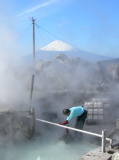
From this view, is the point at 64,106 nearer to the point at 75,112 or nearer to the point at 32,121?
the point at 32,121

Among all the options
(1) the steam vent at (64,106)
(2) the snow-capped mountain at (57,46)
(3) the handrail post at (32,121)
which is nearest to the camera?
(1) the steam vent at (64,106)

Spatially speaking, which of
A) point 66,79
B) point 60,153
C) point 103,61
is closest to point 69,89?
point 66,79

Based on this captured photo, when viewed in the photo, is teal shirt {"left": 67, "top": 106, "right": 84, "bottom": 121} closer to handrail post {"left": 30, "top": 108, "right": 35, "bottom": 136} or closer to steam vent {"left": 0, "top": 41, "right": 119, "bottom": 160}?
steam vent {"left": 0, "top": 41, "right": 119, "bottom": 160}

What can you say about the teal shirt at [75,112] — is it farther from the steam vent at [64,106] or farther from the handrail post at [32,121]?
the handrail post at [32,121]

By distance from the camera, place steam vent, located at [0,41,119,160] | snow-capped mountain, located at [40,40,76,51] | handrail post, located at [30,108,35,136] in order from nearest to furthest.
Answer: steam vent, located at [0,41,119,160], handrail post, located at [30,108,35,136], snow-capped mountain, located at [40,40,76,51]

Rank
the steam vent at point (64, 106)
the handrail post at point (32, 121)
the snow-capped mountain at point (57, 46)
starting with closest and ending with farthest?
1. the steam vent at point (64, 106)
2. the handrail post at point (32, 121)
3. the snow-capped mountain at point (57, 46)

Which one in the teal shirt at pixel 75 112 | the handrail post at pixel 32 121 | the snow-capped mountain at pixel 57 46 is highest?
the snow-capped mountain at pixel 57 46

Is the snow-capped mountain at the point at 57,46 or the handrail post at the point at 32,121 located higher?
the snow-capped mountain at the point at 57,46

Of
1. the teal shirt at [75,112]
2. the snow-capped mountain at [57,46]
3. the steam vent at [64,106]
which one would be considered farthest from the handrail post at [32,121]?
the snow-capped mountain at [57,46]

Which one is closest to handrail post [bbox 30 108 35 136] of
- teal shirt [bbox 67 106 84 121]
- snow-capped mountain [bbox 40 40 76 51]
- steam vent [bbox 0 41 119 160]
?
steam vent [bbox 0 41 119 160]

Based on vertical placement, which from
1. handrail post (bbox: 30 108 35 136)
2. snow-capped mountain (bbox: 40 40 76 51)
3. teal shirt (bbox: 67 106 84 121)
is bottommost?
handrail post (bbox: 30 108 35 136)

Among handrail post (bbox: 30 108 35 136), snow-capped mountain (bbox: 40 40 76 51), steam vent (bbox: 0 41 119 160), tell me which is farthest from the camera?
snow-capped mountain (bbox: 40 40 76 51)

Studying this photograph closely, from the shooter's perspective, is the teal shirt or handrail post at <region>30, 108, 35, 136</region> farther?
handrail post at <region>30, 108, 35, 136</region>

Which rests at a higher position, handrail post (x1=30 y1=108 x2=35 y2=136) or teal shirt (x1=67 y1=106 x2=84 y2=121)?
teal shirt (x1=67 y1=106 x2=84 y2=121)
